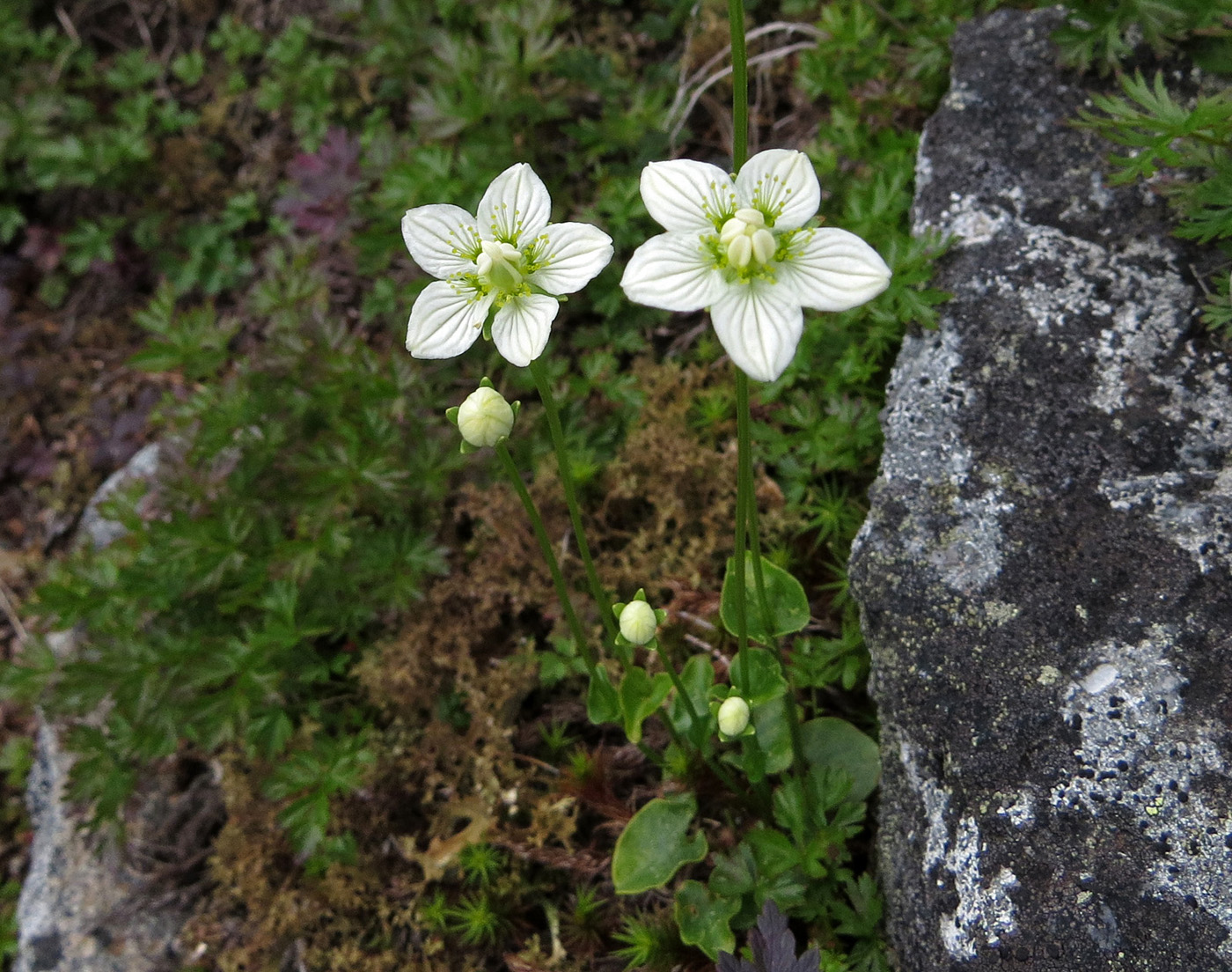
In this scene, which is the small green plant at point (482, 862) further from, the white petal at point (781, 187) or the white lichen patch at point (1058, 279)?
the white lichen patch at point (1058, 279)

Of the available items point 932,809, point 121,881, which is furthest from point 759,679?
point 121,881

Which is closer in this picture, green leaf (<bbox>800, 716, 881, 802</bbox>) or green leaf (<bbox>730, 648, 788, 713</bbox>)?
green leaf (<bbox>730, 648, 788, 713</bbox>)

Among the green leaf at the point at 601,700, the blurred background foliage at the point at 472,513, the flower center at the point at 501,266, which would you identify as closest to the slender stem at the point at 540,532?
the green leaf at the point at 601,700

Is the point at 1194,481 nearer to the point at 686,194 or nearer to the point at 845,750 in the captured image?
the point at 845,750

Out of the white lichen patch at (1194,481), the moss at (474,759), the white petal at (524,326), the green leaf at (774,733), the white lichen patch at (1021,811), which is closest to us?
the white petal at (524,326)

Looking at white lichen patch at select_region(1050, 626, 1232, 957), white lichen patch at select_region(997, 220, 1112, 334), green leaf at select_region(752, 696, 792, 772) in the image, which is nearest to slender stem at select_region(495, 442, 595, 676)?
green leaf at select_region(752, 696, 792, 772)

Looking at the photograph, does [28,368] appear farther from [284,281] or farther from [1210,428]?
[1210,428]

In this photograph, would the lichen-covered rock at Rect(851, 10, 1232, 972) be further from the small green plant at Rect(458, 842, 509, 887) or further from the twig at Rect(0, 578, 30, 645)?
the twig at Rect(0, 578, 30, 645)
